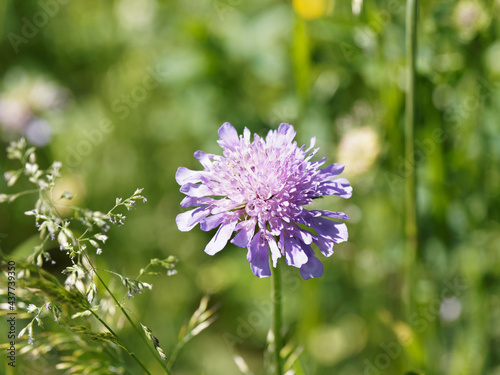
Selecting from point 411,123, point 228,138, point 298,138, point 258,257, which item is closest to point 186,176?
point 228,138

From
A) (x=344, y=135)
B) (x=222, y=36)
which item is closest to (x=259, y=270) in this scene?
(x=344, y=135)

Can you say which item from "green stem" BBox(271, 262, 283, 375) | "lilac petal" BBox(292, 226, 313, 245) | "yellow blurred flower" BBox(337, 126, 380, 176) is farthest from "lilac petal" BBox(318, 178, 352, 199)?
"yellow blurred flower" BBox(337, 126, 380, 176)

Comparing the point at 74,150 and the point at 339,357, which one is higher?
the point at 74,150

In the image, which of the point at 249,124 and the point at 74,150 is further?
the point at 74,150

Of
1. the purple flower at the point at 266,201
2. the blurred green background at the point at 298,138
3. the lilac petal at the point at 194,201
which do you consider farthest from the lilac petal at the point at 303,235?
Answer: the blurred green background at the point at 298,138

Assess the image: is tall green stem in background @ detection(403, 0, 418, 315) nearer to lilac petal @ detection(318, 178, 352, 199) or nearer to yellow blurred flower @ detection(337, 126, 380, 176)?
lilac petal @ detection(318, 178, 352, 199)

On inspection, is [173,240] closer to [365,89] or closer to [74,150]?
[74,150]

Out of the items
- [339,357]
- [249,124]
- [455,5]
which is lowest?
[339,357]

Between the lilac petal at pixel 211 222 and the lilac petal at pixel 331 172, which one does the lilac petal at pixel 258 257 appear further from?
the lilac petal at pixel 331 172
